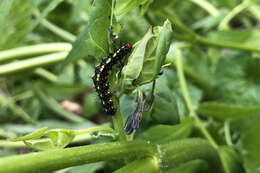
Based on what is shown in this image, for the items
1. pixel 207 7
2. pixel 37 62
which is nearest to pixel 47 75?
pixel 37 62

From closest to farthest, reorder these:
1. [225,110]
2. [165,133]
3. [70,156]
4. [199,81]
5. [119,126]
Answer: [70,156]
[119,126]
[165,133]
[225,110]
[199,81]

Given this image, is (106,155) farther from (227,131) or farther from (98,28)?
(227,131)

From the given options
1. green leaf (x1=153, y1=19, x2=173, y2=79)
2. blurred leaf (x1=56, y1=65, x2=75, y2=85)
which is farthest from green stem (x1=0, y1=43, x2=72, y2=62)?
green leaf (x1=153, y1=19, x2=173, y2=79)

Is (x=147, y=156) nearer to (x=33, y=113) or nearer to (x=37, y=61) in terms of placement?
(x=37, y=61)

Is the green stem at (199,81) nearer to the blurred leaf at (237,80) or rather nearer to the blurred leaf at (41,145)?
the blurred leaf at (237,80)

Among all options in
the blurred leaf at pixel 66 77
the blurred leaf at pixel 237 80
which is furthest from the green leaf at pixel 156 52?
the blurred leaf at pixel 66 77

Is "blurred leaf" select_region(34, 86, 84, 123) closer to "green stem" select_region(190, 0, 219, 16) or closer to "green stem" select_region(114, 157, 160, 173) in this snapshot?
"green stem" select_region(190, 0, 219, 16)
